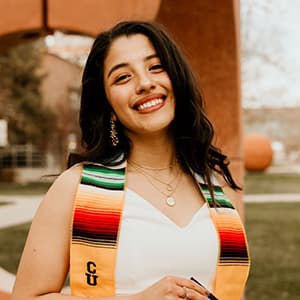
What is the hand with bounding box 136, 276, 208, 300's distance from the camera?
140 centimetres

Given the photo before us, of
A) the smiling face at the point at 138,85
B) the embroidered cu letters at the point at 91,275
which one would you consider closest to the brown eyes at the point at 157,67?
the smiling face at the point at 138,85

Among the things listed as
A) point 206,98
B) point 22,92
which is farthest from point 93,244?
point 22,92

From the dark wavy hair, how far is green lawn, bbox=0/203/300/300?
13.4ft

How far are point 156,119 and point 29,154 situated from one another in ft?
91.0

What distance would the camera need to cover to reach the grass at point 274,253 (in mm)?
5965

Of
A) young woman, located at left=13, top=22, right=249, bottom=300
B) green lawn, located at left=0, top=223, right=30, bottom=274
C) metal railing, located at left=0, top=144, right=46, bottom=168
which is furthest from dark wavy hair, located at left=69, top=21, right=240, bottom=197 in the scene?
metal railing, located at left=0, top=144, right=46, bottom=168

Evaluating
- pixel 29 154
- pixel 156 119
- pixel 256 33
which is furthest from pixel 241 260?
pixel 29 154

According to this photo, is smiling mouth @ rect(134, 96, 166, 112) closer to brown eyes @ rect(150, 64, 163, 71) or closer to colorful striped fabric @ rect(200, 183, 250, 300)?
brown eyes @ rect(150, 64, 163, 71)

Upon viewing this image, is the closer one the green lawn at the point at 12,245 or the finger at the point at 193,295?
the finger at the point at 193,295

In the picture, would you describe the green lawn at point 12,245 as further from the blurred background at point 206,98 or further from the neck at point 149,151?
the neck at point 149,151

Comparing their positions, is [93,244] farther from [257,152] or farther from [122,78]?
[257,152]

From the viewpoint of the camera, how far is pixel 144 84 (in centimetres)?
162

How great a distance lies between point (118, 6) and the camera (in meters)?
3.93

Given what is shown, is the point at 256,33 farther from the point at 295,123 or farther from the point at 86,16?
the point at 295,123
